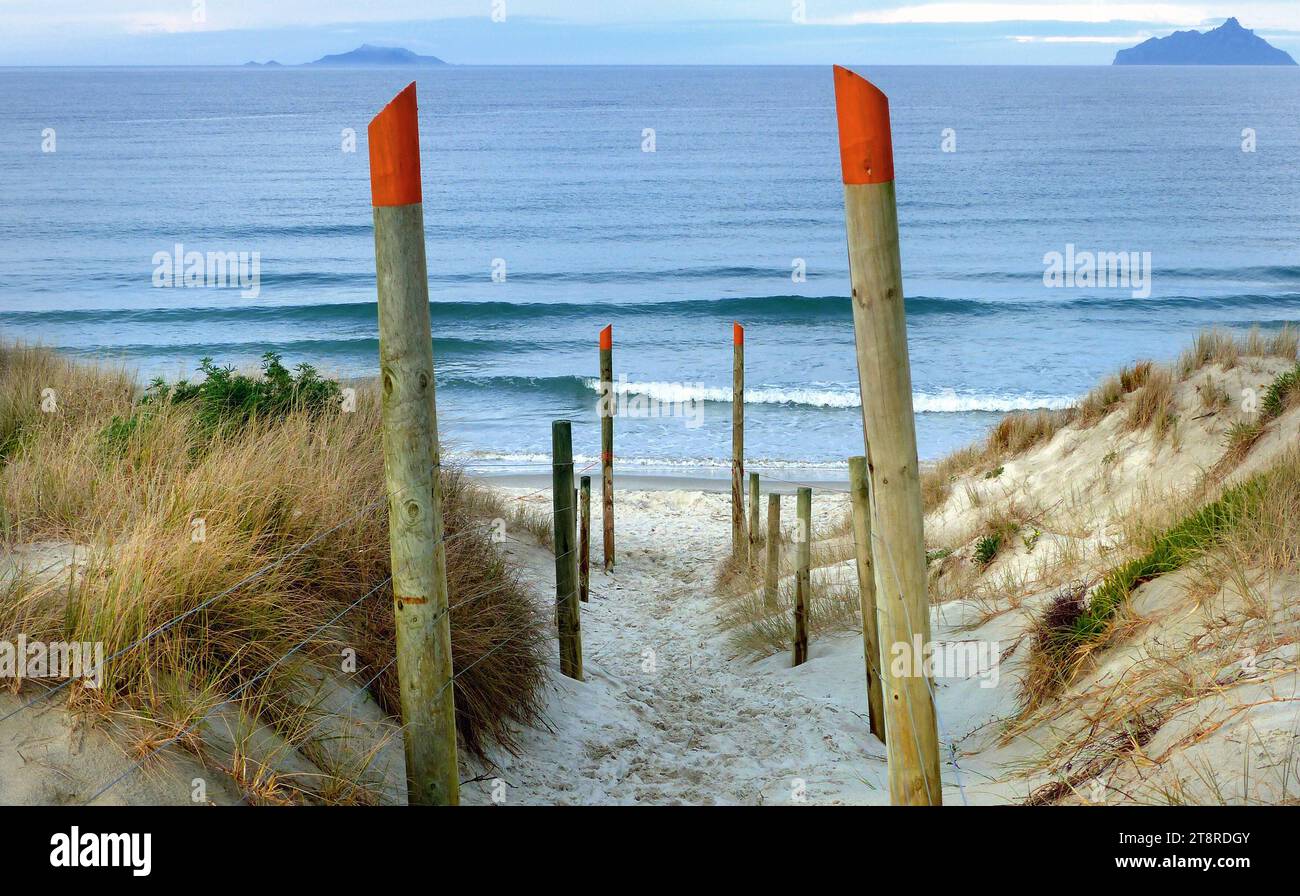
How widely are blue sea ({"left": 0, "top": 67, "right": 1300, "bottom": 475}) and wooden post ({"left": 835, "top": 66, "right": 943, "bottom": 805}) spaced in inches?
222

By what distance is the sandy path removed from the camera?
225 inches

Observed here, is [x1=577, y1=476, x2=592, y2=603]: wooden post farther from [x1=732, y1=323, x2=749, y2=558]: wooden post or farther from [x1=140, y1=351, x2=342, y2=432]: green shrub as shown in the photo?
[x1=140, y1=351, x2=342, y2=432]: green shrub

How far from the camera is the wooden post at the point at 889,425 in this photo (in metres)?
3.26

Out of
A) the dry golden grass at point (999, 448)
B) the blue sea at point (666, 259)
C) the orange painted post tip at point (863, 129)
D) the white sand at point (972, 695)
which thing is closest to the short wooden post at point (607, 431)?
the white sand at point (972, 695)

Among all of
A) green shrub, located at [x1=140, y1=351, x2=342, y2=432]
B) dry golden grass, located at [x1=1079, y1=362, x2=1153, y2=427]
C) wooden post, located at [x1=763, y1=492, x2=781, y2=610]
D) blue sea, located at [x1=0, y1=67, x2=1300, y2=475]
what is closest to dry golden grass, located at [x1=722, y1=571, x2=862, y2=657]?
wooden post, located at [x1=763, y1=492, x2=781, y2=610]

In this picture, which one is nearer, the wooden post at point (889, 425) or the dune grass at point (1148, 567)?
the wooden post at point (889, 425)

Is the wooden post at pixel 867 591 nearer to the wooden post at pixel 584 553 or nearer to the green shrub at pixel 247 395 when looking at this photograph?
the wooden post at pixel 584 553

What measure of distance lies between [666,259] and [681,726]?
102ft

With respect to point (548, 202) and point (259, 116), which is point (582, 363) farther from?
point (259, 116)

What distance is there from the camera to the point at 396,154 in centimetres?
373

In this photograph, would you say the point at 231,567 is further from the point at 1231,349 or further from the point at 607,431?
the point at 1231,349

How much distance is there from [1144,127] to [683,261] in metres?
56.2

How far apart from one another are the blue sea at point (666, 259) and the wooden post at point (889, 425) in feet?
18.5
